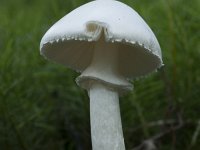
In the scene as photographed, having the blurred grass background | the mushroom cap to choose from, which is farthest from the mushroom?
the blurred grass background

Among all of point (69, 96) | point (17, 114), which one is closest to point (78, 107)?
point (69, 96)

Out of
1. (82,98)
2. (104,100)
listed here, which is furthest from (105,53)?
(82,98)

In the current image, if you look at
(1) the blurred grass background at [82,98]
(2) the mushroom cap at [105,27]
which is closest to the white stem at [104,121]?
(2) the mushroom cap at [105,27]

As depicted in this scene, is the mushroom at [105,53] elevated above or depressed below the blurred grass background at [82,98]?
above

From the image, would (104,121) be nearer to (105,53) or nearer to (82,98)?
(105,53)

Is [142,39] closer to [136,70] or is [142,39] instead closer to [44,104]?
[136,70]

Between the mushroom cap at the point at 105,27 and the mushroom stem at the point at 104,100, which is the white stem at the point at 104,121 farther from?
the mushroom cap at the point at 105,27

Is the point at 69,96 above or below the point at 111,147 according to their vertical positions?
below
